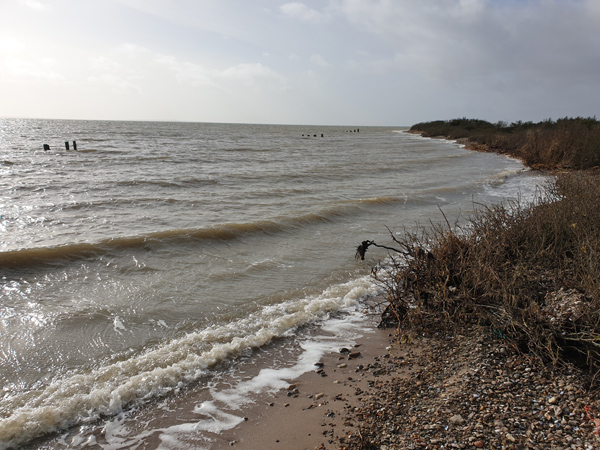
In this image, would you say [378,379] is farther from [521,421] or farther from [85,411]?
[85,411]

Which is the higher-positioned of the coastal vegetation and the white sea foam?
the coastal vegetation

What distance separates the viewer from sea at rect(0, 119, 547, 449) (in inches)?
146

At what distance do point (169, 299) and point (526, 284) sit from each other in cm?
515

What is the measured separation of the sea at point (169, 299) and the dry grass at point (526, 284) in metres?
1.00

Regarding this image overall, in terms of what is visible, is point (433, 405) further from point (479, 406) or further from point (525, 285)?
point (525, 285)

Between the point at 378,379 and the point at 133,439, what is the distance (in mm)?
2369

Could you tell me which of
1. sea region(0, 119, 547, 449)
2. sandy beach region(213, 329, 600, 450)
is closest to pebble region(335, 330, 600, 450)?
sandy beach region(213, 329, 600, 450)

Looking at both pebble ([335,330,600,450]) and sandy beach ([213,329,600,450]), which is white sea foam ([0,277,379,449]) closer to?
sandy beach ([213,329,600,450])

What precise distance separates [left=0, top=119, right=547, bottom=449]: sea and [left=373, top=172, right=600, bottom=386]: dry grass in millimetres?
1001

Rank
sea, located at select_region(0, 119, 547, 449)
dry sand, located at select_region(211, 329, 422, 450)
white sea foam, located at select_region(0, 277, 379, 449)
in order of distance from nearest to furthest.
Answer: dry sand, located at select_region(211, 329, 422, 450) → white sea foam, located at select_region(0, 277, 379, 449) → sea, located at select_region(0, 119, 547, 449)

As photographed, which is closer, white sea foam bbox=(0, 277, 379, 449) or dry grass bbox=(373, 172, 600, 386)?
dry grass bbox=(373, 172, 600, 386)

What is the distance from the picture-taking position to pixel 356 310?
19.1 ft

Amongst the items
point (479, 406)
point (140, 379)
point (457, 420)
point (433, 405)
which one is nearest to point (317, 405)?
point (433, 405)

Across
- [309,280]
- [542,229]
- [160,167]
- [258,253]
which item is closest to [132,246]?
[258,253]
